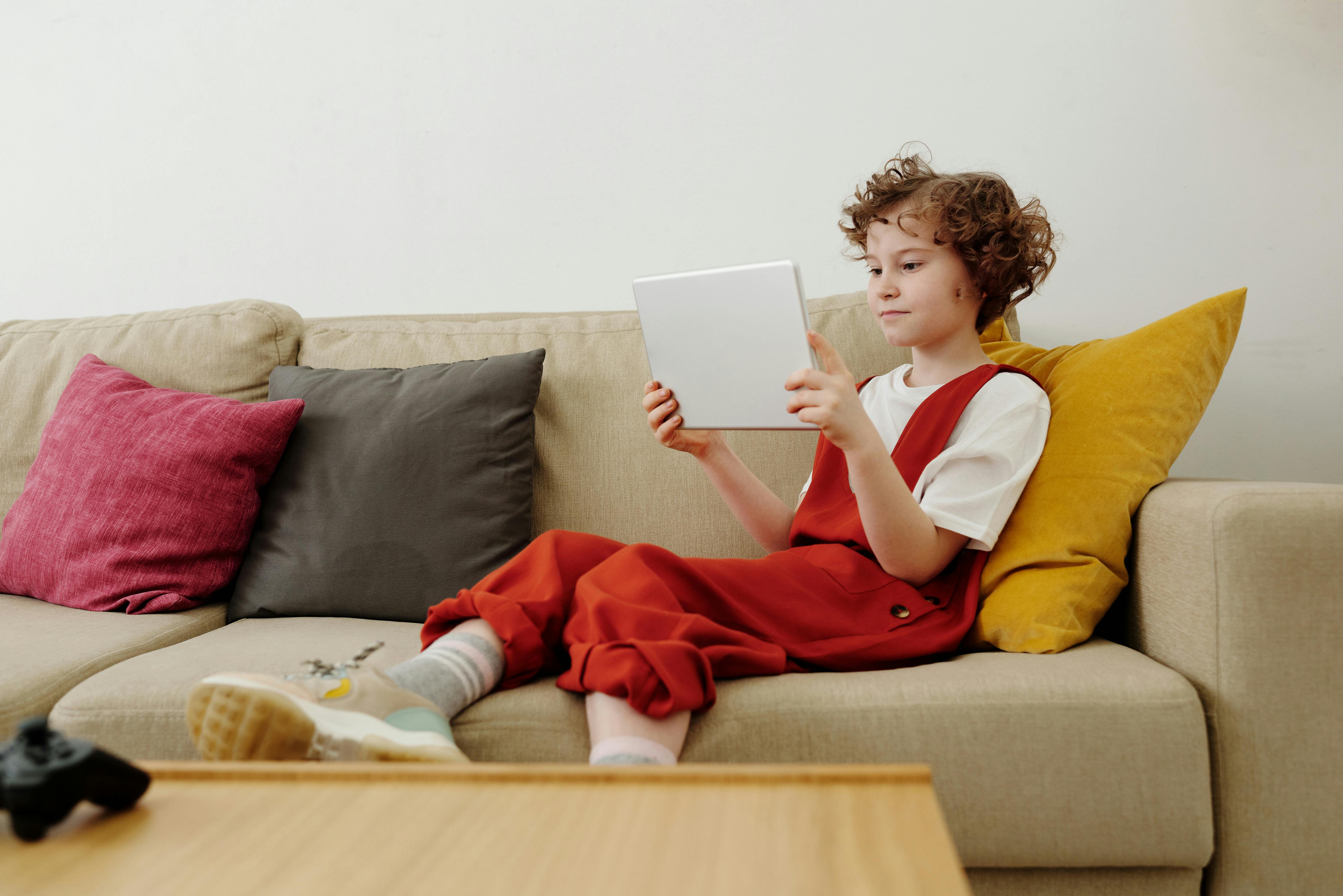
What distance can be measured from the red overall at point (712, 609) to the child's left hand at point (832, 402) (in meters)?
0.20

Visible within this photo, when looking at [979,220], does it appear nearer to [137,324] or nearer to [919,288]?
[919,288]

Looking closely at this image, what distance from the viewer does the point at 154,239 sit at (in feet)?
6.13

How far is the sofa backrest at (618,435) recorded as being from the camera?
132cm

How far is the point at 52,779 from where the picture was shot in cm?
48

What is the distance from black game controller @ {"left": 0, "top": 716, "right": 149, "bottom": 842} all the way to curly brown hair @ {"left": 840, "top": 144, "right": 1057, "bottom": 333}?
1017mm

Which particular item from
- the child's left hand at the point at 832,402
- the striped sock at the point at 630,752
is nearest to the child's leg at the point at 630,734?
the striped sock at the point at 630,752

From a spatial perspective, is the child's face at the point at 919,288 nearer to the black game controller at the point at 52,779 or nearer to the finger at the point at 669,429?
the finger at the point at 669,429

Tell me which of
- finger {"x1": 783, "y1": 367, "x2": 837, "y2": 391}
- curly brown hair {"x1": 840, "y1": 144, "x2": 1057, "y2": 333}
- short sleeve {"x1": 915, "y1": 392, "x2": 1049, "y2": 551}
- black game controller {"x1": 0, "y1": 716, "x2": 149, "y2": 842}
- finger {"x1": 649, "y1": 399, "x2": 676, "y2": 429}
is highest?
curly brown hair {"x1": 840, "y1": 144, "x2": 1057, "y2": 333}

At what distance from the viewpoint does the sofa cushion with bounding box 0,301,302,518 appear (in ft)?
4.82

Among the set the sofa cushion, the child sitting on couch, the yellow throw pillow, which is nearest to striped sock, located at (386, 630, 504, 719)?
the child sitting on couch

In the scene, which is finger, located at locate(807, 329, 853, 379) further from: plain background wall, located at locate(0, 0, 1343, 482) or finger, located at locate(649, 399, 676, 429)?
plain background wall, located at locate(0, 0, 1343, 482)

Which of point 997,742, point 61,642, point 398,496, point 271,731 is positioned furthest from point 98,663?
point 997,742

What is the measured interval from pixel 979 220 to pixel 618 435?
610 mm

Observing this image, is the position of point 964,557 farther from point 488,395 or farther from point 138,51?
point 138,51
